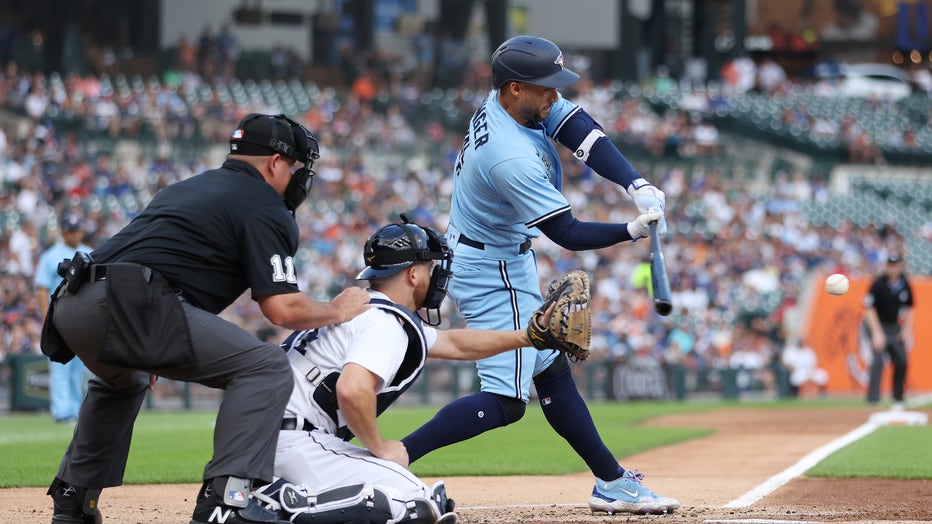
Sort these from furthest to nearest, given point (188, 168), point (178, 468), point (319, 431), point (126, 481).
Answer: point (188, 168) < point (178, 468) < point (126, 481) < point (319, 431)

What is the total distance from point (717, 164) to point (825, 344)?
6.68 meters

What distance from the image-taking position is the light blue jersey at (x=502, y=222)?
5.54m

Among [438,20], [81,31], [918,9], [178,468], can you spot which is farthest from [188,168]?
[918,9]

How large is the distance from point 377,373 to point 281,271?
50cm

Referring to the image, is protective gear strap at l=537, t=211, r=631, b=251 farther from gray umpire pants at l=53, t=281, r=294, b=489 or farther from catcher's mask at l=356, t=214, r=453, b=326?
gray umpire pants at l=53, t=281, r=294, b=489

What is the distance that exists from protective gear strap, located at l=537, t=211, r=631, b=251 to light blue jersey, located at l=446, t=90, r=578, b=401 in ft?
0.18

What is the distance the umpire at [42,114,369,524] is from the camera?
4461 mm

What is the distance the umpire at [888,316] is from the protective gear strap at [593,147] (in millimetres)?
10578

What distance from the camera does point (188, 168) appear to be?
72.0 ft

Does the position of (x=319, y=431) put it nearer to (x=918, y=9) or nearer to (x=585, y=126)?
(x=585, y=126)

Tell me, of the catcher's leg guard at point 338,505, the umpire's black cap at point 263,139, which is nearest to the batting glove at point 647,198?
the umpire's black cap at point 263,139

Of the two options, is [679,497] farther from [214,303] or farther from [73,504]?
[73,504]

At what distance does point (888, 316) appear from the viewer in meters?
15.6

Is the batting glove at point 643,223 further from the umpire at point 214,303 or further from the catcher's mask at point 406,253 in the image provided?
the umpire at point 214,303
